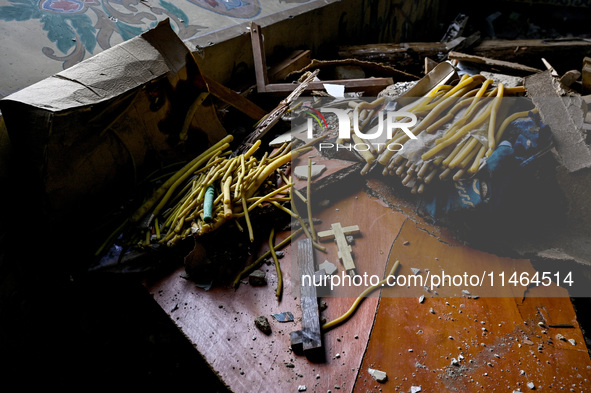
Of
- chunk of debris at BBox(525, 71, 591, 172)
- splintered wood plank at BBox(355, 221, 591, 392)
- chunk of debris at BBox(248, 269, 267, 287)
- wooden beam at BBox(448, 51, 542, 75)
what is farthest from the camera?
wooden beam at BBox(448, 51, 542, 75)

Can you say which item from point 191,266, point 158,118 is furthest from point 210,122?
point 191,266

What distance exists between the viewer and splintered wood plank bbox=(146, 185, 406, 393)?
191cm

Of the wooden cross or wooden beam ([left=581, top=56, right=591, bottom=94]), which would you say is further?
wooden beam ([left=581, top=56, right=591, bottom=94])

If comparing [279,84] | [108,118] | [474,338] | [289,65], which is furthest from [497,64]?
[108,118]

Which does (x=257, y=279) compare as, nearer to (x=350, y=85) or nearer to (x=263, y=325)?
(x=263, y=325)

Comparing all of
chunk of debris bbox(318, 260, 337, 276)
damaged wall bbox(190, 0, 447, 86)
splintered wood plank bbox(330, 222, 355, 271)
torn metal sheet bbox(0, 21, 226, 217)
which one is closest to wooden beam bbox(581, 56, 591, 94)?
damaged wall bbox(190, 0, 447, 86)

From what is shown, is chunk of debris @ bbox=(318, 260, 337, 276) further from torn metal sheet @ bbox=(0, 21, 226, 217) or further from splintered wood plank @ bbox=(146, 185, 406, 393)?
torn metal sheet @ bbox=(0, 21, 226, 217)

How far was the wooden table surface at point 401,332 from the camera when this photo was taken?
1.86 meters

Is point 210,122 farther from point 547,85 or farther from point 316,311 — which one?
point 547,85

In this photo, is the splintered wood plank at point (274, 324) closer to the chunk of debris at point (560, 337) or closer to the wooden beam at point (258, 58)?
the chunk of debris at point (560, 337)

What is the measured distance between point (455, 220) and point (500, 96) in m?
0.95

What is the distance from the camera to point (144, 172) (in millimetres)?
2891

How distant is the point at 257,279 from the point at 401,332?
87 cm

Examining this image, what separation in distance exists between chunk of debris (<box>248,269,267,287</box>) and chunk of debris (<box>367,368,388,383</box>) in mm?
783
